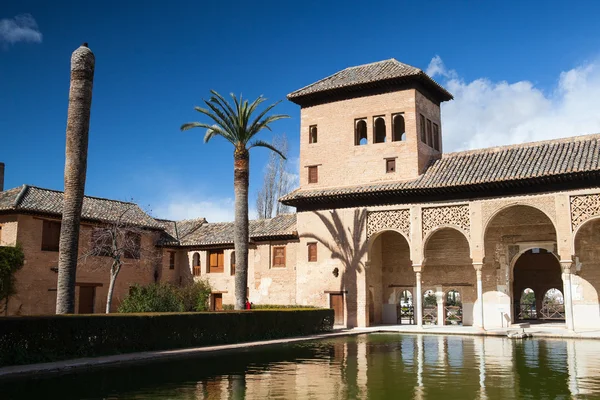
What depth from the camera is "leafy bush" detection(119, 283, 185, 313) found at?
79.8ft

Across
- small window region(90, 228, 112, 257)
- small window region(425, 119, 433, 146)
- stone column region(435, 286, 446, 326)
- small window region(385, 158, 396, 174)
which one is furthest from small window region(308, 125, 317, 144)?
small window region(90, 228, 112, 257)

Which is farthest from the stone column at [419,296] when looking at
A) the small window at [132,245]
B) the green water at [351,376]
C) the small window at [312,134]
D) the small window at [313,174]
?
the small window at [132,245]

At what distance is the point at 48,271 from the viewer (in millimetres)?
25281

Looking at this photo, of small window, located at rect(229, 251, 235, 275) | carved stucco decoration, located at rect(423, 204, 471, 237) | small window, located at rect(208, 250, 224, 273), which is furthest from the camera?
small window, located at rect(208, 250, 224, 273)

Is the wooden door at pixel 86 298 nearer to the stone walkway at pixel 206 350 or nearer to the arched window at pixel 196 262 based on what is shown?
the arched window at pixel 196 262

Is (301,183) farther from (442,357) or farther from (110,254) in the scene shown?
(442,357)

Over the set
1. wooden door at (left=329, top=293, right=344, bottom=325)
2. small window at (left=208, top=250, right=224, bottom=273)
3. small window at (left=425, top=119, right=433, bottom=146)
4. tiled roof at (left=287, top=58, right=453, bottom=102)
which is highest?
tiled roof at (left=287, top=58, right=453, bottom=102)

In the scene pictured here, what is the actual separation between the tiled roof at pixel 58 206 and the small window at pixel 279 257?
6908 mm

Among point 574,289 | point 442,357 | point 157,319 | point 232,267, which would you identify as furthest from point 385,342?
point 232,267

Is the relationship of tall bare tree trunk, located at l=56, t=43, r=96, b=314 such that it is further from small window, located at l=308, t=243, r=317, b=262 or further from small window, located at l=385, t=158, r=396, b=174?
small window, located at l=385, t=158, r=396, b=174

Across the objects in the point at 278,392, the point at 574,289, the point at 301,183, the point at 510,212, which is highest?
the point at 301,183

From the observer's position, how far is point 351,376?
1127cm

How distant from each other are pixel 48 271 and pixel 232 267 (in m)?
Answer: 8.73

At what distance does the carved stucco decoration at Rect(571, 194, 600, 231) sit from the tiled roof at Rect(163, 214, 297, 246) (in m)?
11.5
